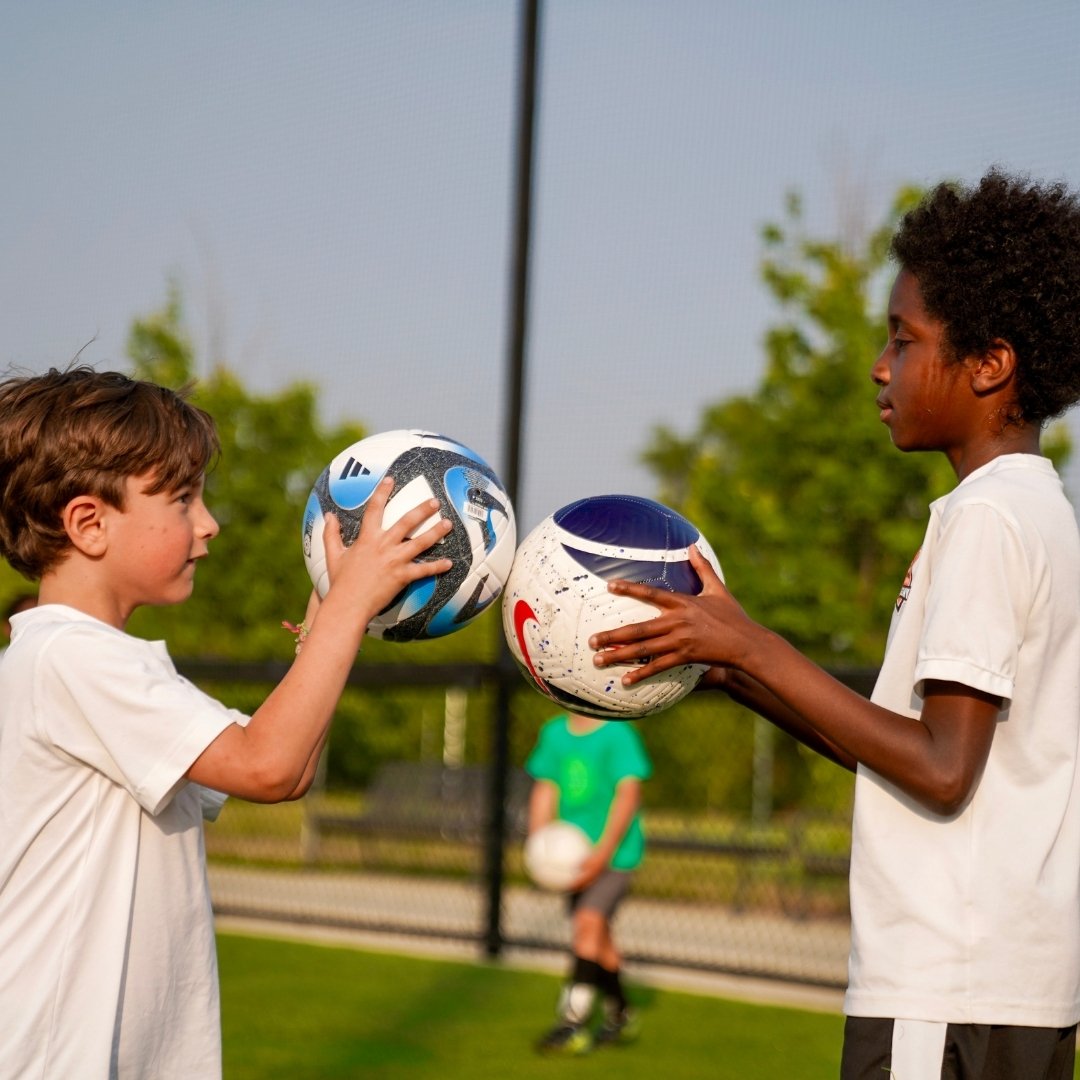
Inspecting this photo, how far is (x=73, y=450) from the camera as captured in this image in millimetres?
2324

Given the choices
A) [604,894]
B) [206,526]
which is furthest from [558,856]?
[206,526]

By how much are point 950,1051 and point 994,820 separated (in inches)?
12.8

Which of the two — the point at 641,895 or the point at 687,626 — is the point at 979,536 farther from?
the point at 641,895

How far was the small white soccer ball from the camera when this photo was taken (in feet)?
21.0

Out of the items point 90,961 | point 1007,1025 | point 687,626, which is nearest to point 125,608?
point 90,961

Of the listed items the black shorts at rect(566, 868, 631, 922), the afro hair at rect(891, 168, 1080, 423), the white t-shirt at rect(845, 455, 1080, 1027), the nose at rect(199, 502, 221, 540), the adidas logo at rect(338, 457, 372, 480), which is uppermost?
the afro hair at rect(891, 168, 1080, 423)

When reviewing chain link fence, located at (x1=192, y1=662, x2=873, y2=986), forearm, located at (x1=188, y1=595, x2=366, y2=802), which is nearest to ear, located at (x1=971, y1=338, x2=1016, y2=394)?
forearm, located at (x1=188, y1=595, x2=366, y2=802)

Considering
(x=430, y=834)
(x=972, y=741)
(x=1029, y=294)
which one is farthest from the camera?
(x=430, y=834)

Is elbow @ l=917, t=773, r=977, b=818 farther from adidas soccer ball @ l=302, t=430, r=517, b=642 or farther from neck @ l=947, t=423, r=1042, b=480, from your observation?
adidas soccer ball @ l=302, t=430, r=517, b=642

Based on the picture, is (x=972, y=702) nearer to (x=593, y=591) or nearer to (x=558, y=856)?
(x=593, y=591)

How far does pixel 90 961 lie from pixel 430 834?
886 centimetres

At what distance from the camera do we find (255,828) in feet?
40.8

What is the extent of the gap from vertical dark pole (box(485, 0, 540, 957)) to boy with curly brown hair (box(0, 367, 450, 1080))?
5.27m

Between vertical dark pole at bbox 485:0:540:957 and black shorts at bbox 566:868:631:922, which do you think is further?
vertical dark pole at bbox 485:0:540:957
